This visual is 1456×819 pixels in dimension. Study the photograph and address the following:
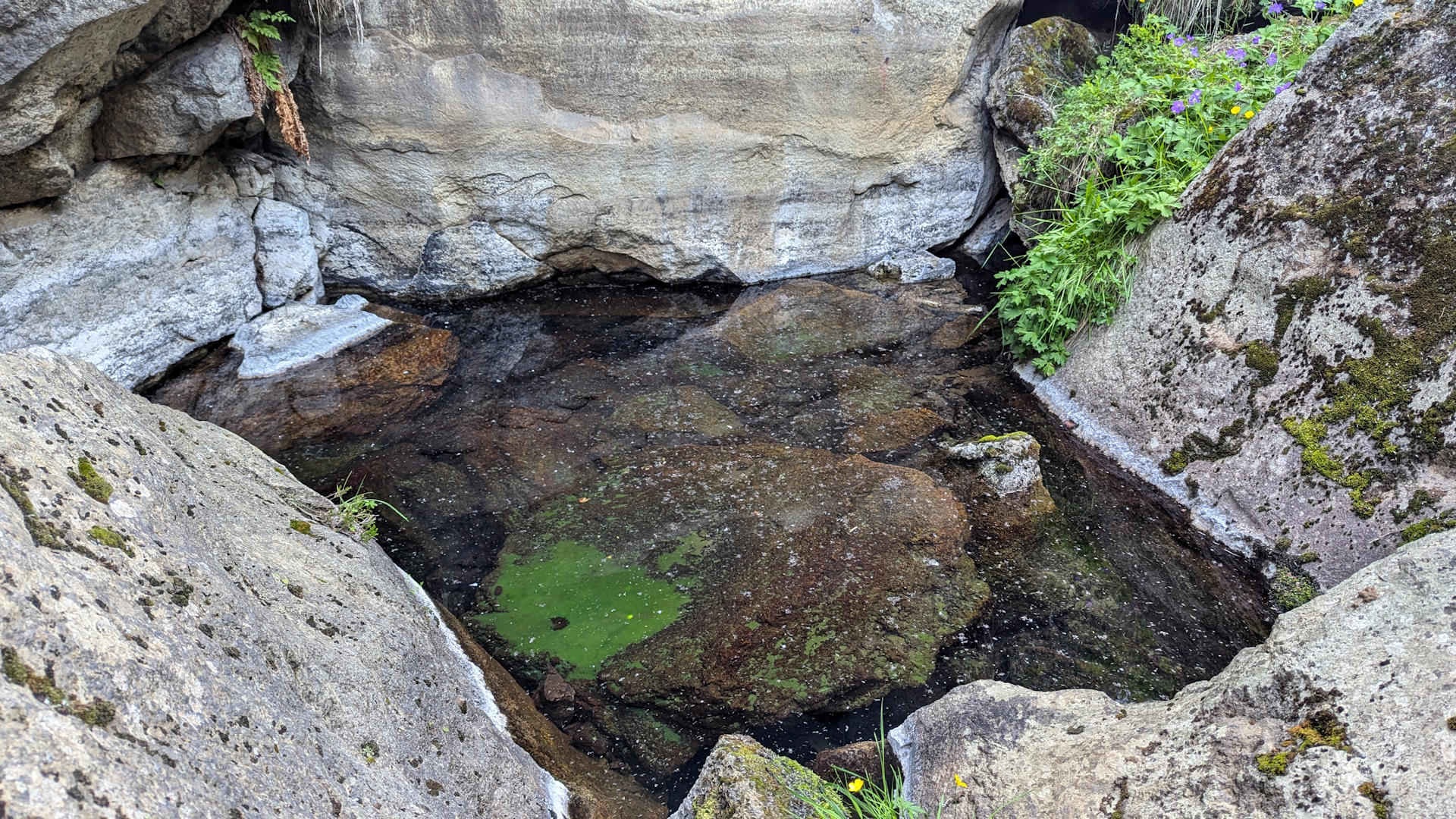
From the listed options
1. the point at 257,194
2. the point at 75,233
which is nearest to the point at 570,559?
the point at 75,233

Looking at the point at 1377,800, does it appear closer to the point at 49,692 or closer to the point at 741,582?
the point at 741,582

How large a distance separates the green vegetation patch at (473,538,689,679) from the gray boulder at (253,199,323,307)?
11.2 ft

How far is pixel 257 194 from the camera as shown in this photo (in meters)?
6.13

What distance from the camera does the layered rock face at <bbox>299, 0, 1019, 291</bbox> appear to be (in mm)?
6098

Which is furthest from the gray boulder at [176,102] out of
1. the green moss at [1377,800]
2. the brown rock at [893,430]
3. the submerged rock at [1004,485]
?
the green moss at [1377,800]

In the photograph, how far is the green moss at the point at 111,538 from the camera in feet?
5.36

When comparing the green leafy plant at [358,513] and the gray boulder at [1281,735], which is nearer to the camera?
the gray boulder at [1281,735]

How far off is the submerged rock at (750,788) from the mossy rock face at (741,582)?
2.06 ft

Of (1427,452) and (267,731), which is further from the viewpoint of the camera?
(1427,452)

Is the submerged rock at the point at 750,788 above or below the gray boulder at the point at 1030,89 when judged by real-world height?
below

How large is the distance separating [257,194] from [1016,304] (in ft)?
17.4

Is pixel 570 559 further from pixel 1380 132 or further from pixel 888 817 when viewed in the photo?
pixel 1380 132

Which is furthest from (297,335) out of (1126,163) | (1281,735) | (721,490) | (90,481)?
(1281,735)

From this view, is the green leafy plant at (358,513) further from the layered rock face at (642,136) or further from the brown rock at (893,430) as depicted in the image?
the layered rock face at (642,136)
